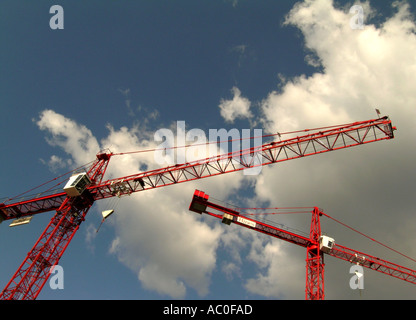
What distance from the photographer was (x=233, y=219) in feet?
155

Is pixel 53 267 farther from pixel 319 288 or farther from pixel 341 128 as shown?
pixel 341 128

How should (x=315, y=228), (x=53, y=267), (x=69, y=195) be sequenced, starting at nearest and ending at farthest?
1. (x=53, y=267)
2. (x=69, y=195)
3. (x=315, y=228)

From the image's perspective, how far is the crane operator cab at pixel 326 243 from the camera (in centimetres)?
4822

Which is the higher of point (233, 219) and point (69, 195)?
point (233, 219)

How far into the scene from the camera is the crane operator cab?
4822 centimetres

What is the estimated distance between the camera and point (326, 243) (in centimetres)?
4838
